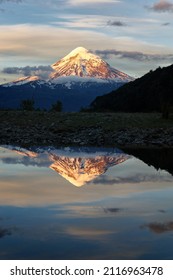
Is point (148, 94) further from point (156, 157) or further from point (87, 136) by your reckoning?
point (156, 157)

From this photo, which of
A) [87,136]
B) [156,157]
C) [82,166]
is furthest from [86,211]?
[87,136]

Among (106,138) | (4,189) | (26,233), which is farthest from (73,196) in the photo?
(106,138)

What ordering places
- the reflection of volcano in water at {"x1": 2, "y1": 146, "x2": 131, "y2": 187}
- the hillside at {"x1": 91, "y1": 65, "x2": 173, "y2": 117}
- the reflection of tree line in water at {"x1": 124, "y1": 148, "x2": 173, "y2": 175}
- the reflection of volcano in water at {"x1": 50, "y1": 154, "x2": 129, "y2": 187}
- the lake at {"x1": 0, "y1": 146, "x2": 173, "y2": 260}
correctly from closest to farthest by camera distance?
the lake at {"x1": 0, "y1": 146, "x2": 173, "y2": 260}, the reflection of volcano in water at {"x1": 50, "y1": 154, "x2": 129, "y2": 187}, the reflection of volcano in water at {"x1": 2, "y1": 146, "x2": 131, "y2": 187}, the reflection of tree line in water at {"x1": 124, "y1": 148, "x2": 173, "y2": 175}, the hillside at {"x1": 91, "y1": 65, "x2": 173, "y2": 117}

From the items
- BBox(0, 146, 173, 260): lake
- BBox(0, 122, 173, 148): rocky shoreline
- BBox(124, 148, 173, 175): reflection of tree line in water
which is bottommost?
BBox(0, 122, 173, 148): rocky shoreline

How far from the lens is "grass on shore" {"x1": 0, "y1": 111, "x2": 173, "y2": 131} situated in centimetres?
4431

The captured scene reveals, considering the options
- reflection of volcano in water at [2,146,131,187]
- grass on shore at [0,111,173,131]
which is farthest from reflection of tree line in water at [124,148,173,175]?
grass on shore at [0,111,173,131]

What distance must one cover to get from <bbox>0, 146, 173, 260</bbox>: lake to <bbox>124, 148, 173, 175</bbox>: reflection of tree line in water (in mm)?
181

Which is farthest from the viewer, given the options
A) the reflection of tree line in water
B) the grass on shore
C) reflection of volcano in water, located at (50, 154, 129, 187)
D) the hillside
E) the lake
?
the hillside

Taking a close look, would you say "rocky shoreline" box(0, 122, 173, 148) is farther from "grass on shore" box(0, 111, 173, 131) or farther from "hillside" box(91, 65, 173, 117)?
"hillside" box(91, 65, 173, 117)

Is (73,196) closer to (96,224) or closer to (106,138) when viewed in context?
(96,224)

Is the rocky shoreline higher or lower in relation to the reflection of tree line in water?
lower

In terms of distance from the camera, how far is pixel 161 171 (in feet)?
70.8

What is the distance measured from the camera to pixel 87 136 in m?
41.7
